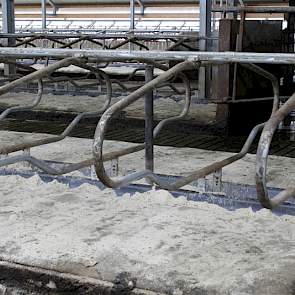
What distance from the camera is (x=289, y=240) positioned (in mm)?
2949

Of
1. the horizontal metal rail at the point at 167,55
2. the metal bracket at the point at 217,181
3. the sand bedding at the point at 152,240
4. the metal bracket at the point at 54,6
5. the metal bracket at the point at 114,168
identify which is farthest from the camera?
the metal bracket at the point at 54,6

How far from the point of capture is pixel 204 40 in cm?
703

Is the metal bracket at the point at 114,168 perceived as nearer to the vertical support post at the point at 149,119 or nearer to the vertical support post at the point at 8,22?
the vertical support post at the point at 149,119

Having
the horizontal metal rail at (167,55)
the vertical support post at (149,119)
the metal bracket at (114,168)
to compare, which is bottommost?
the metal bracket at (114,168)

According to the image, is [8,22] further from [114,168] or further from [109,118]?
[109,118]

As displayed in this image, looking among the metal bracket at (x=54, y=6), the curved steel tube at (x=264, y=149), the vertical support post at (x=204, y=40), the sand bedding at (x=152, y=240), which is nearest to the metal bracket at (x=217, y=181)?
the sand bedding at (x=152, y=240)

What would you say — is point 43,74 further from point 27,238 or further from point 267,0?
point 267,0

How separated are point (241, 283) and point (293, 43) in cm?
495

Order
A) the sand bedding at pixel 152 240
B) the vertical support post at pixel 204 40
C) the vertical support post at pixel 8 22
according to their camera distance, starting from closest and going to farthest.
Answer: the sand bedding at pixel 152 240, the vertical support post at pixel 204 40, the vertical support post at pixel 8 22

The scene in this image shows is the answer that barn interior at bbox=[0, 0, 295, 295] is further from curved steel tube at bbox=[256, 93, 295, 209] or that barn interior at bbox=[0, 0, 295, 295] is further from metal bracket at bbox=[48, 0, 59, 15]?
metal bracket at bbox=[48, 0, 59, 15]

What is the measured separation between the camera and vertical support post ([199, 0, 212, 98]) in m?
6.86

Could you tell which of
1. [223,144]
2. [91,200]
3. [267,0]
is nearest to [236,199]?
[91,200]

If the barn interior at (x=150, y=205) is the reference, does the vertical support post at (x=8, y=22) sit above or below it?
above

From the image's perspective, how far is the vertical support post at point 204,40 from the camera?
686 centimetres
